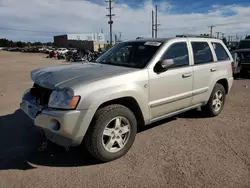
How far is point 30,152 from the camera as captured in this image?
361cm

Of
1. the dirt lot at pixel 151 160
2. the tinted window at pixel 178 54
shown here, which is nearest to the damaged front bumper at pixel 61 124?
the dirt lot at pixel 151 160

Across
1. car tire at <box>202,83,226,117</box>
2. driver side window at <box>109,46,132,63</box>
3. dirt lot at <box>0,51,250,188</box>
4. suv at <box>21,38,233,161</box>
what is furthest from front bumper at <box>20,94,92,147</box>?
car tire at <box>202,83,226,117</box>

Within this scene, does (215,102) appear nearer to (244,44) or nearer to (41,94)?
(41,94)

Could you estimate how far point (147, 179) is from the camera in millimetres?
2891

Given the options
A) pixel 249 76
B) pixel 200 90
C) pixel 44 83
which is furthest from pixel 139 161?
pixel 249 76

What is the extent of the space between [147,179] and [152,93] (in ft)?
4.32

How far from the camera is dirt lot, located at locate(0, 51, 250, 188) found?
2.86 meters

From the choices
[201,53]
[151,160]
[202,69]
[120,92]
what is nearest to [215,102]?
[202,69]

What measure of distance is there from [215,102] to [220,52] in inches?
44.3

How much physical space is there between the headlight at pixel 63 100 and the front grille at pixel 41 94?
21 cm

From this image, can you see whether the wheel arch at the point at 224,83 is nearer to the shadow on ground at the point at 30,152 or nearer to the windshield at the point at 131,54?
the shadow on ground at the point at 30,152

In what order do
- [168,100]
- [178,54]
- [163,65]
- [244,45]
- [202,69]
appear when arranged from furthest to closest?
1. [244,45]
2. [202,69]
3. [178,54]
4. [168,100]
5. [163,65]

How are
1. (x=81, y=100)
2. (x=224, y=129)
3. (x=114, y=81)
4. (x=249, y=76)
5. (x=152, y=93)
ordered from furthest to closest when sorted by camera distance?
(x=249, y=76) → (x=224, y=129) → (x=152, y=93) → (x=114, y=81) → (x=81, y=100)

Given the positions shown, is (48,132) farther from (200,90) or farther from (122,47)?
(200,90)
